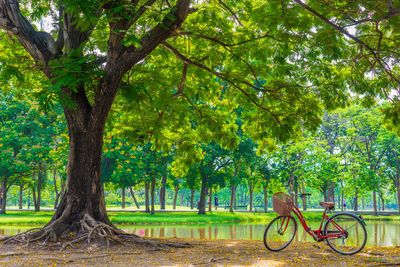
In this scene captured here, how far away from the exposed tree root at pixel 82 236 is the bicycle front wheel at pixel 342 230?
2715mm

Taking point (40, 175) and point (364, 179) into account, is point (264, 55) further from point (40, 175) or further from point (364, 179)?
point (364, 179)

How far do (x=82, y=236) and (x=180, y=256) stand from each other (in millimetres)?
1961

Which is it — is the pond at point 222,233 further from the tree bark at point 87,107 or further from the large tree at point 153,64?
the tree bark at point 87,107

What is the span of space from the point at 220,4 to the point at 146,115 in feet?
12.9

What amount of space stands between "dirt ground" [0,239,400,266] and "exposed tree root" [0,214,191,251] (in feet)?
0.63

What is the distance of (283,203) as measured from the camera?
244 inches

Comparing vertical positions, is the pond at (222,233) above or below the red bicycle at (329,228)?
below

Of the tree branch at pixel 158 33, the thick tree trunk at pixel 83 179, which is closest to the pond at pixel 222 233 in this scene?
the thick tree trunk at pixel 83 179

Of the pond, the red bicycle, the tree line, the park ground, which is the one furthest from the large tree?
the tree line

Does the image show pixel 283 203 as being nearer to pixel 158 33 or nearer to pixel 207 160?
pixel 158 33

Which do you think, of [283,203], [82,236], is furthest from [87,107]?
[283,203]

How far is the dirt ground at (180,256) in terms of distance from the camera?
4.93m

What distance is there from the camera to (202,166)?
24.1m

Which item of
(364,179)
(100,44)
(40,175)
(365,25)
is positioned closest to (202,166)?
(40,175)
